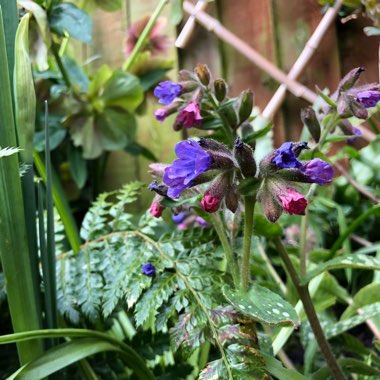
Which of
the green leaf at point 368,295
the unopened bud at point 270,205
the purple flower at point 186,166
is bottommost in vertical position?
the green leaf at point 368,295

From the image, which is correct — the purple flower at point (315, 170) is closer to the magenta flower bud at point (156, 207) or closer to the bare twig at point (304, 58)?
the magenta flower bud at point (156, 207)

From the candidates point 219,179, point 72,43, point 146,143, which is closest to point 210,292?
point 219,179

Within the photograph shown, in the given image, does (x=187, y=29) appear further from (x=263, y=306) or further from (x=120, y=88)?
(x=263, y=306)

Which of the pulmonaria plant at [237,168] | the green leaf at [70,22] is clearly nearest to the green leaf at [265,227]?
the pulmonaria plant at [237,168]

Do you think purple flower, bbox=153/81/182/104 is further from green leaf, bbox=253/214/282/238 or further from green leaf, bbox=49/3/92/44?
green leaf, bbox=49/3/92/44

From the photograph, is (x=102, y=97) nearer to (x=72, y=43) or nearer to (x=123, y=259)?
(x=72, y=43)

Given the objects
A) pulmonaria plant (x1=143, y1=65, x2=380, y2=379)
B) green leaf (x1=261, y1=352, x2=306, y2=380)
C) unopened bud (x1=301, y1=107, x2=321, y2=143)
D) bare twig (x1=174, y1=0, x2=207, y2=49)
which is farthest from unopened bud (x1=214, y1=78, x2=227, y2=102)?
bare twig (x1=174, y1=0, x2=207, y2=49)
